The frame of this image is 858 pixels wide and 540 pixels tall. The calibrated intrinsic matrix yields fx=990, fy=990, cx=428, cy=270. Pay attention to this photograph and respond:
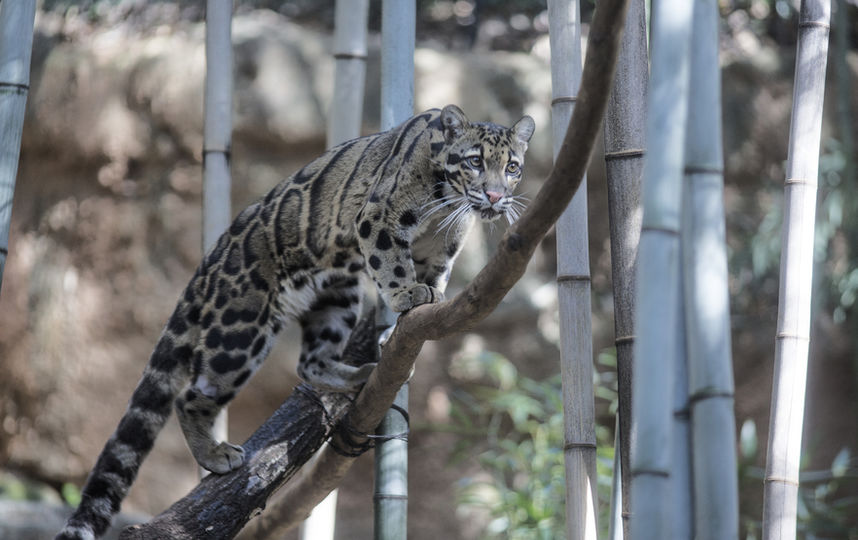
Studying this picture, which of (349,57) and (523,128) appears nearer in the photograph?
(523,128)

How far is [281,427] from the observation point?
3.82 metres

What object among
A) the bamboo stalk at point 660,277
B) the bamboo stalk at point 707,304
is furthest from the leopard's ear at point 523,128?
the bamboo stalk at point 660,277

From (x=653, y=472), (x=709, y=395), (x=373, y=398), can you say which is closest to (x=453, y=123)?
(x=373, y=398)

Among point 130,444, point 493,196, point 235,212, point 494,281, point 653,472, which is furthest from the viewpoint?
point 235,212

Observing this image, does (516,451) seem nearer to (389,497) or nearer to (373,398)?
(389,497)

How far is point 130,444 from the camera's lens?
3.67 meters

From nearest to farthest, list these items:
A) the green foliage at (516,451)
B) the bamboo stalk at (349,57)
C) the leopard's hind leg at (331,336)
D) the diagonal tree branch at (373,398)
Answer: the diagonal tree branch at (373,398)
the leopard's hind leg at (331,336)
the bamboo stalk at (349,57)
the green foliage at (516,451)

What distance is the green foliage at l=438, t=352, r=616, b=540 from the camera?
18.8 ft

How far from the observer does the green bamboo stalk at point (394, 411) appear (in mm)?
3727

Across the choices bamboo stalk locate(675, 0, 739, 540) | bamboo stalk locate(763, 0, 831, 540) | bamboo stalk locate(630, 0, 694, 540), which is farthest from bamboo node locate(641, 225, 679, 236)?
bamboo stalk locate(763, 0, 831, 540)

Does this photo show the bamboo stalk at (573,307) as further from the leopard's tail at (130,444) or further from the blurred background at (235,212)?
the blurred background at (235,212)

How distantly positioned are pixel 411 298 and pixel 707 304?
161 centimetres

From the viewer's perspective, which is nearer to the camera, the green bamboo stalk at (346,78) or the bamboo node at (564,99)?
the bamboo node at (564,99)

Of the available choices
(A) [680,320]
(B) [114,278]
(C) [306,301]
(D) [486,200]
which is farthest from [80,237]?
(A) [680,320]
